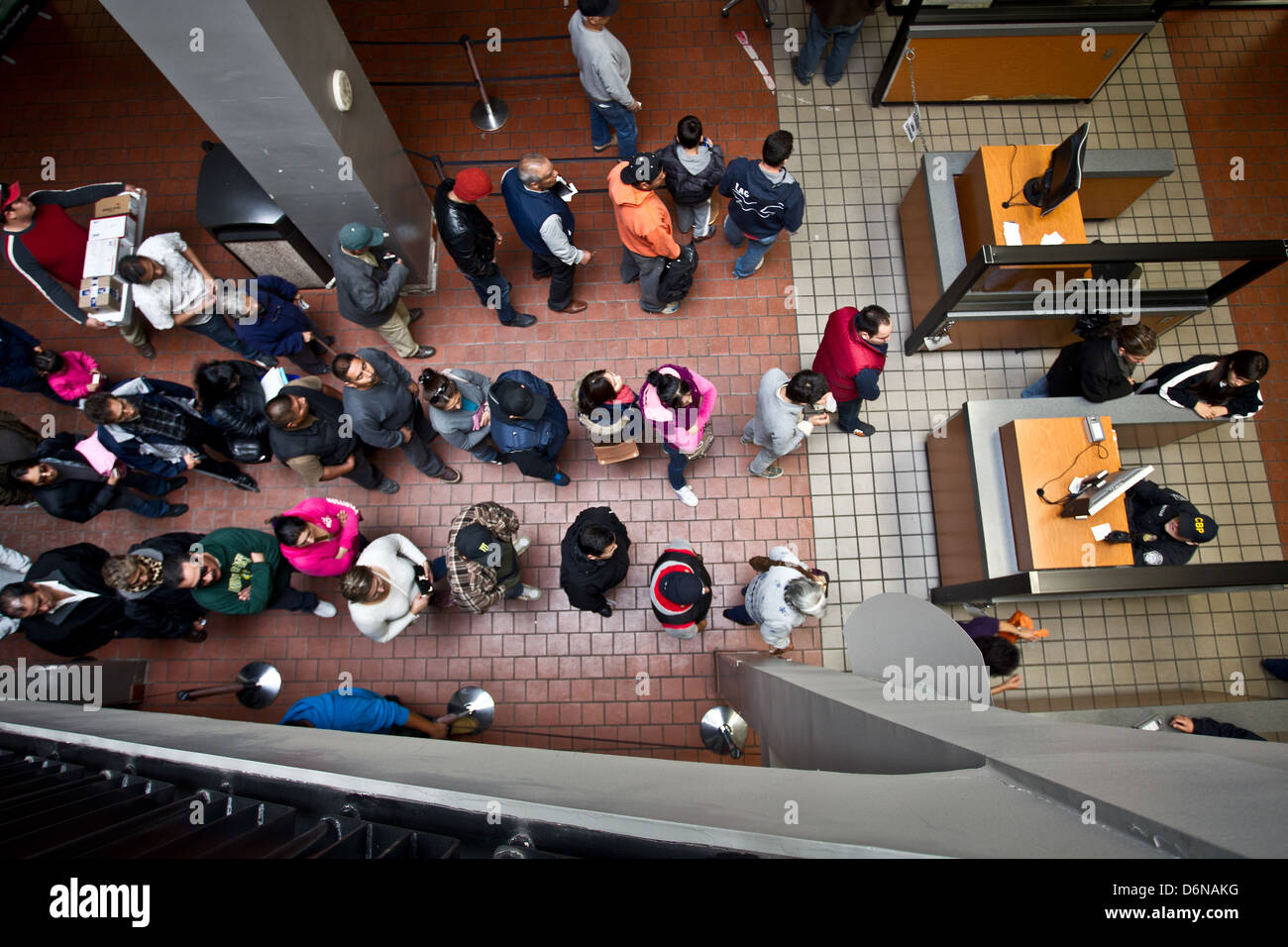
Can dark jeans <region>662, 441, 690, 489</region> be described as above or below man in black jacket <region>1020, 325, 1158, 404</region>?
below

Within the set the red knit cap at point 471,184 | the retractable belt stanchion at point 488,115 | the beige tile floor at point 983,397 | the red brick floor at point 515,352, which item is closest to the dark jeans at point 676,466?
the red brick floor at point 515,352

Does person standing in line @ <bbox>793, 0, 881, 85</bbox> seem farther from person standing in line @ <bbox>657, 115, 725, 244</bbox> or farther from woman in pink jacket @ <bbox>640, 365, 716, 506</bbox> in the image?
woman in pink jacket @ <bbox>640, 365, 716, 506</bbox>

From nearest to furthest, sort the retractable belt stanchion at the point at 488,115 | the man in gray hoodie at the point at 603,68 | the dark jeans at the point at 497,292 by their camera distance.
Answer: the man in gray hoodie at the point at 603,68
the dark jeans at the point at 497,292
the retractable belt stanchion at the point at 488,115

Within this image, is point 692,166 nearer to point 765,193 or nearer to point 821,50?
point 765,193

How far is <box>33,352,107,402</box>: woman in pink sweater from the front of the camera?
474 cm

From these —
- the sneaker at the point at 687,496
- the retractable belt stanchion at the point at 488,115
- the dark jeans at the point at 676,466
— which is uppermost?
the retractable belt stanchion at the point at 488,115

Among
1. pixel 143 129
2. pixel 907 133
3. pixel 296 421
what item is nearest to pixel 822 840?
pixel 296 421

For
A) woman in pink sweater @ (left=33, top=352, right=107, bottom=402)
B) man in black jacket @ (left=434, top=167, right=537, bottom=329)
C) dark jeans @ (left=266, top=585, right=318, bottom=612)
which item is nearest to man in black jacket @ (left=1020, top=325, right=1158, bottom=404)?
man in black jacket @ (left=434, top=167, right=537, bottom=329)

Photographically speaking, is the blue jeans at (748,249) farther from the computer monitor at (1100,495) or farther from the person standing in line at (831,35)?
the computer monitor at (1100,495)

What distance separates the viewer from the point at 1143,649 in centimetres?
467

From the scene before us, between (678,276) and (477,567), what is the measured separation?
8.83ft

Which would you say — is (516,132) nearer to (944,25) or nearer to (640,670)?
(944,25)

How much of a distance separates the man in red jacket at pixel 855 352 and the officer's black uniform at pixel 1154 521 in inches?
76.8

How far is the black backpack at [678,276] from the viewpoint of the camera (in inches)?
185
